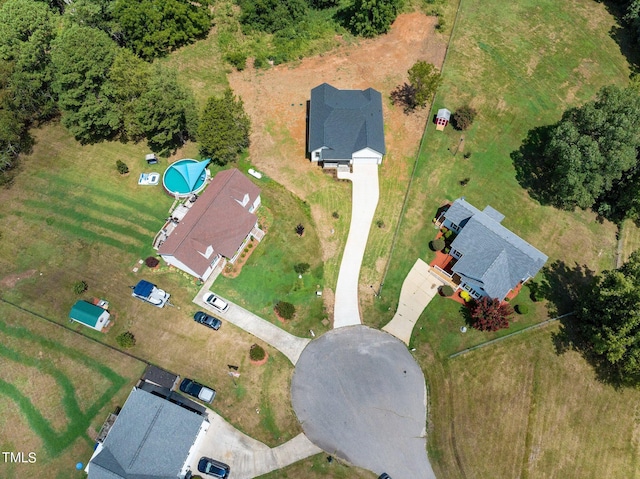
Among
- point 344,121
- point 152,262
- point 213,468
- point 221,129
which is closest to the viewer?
point 213,468

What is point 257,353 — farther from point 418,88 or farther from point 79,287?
point 418,88

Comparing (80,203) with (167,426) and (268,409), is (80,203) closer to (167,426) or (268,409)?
(167,426)

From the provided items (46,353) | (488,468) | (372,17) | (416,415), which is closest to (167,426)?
(46,353)

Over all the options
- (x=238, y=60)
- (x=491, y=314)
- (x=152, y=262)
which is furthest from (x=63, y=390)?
(x=238, y=60)

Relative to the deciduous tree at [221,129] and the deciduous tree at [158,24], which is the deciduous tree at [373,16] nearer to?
the deciduous tree at [158,24]

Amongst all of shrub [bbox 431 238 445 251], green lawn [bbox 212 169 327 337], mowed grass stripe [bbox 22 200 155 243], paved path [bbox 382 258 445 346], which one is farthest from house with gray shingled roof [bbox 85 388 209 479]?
shrub [bbox 431 238 445 251]
